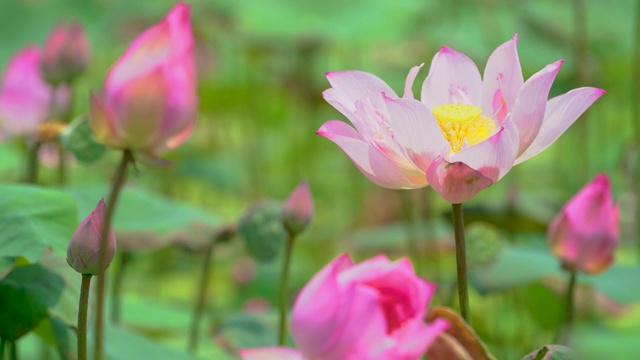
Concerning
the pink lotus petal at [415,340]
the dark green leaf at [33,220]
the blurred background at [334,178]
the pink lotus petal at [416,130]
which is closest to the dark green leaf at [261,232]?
the blurred background at [334,178]

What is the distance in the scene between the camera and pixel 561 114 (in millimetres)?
451

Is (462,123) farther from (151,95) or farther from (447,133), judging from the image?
(151,95)

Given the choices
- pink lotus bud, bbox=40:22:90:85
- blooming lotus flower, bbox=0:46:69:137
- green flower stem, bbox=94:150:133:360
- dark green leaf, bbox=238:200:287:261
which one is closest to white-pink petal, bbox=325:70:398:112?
green flower stem, bbox=94:150:133:360

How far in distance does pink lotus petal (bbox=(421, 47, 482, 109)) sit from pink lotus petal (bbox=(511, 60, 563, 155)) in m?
0.07

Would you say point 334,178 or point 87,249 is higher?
point 87,249

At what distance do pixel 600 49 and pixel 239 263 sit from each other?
0.99 meters

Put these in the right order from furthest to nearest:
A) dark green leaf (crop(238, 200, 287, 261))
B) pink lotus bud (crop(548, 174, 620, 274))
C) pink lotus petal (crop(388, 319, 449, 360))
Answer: dark green leaf (crop(238, 200, 287, 261)), pink lotus bud (crop(548, 174, 620, 274)), pink lotus petal (crop(388, 319, 449, 360))

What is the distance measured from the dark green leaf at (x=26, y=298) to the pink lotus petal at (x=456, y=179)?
0.72 feet

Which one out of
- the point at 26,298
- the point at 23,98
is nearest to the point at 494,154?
the point at 26,298

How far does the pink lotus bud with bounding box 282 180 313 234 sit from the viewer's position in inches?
24.1

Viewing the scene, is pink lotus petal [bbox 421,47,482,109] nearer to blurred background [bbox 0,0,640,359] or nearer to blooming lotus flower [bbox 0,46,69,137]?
blurred background [bbox 0,0,640,359]

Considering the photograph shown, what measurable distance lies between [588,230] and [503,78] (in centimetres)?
17

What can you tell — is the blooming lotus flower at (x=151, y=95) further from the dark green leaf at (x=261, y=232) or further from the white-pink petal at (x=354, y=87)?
the dark green leaf at (x=261, y=232)

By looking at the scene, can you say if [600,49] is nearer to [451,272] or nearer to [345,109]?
[451,272]
